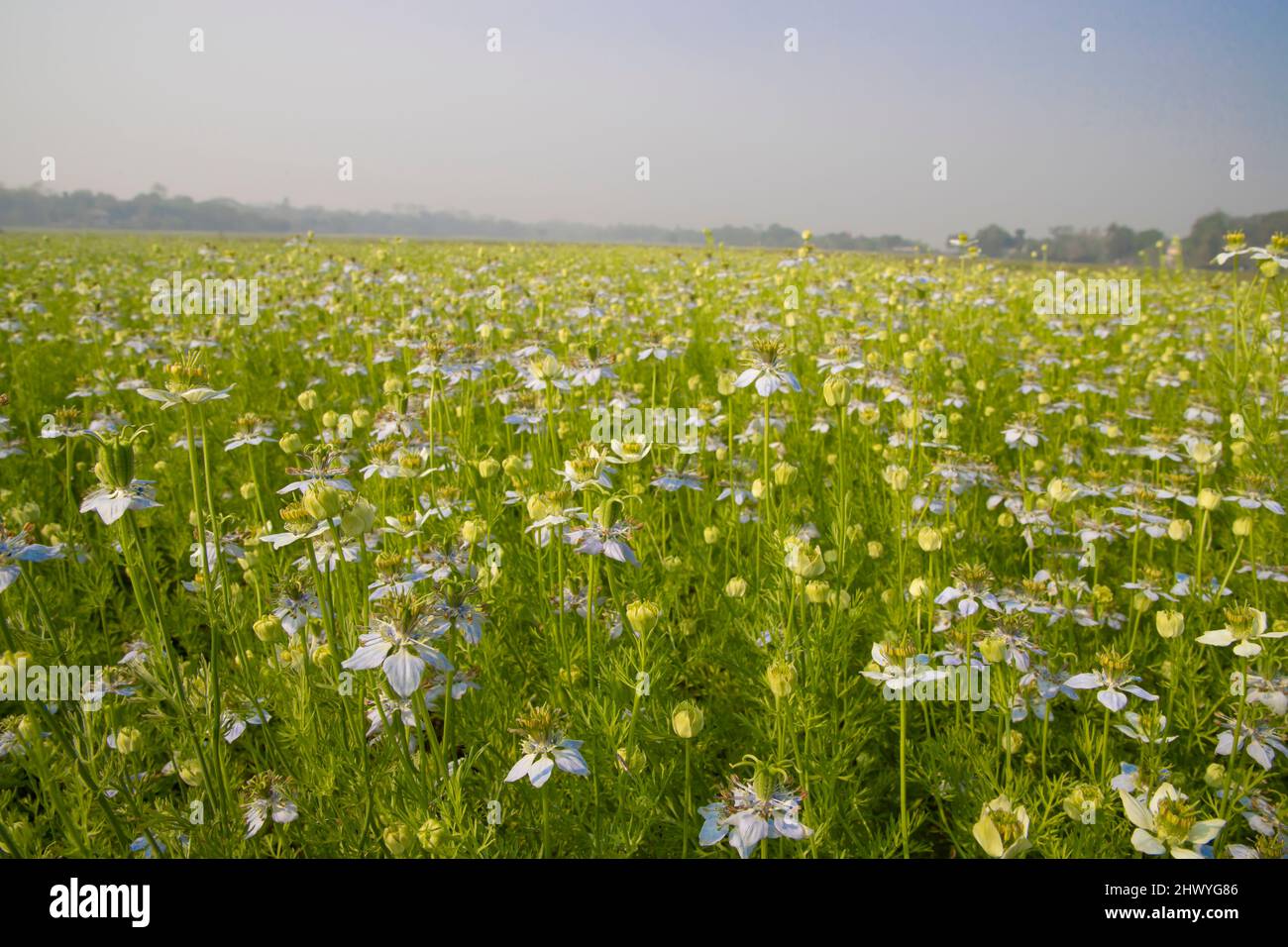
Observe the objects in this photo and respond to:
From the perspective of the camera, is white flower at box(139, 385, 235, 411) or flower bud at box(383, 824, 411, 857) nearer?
flower bud at box(383, 824, 411, 857)

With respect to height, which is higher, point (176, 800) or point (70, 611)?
point (70, 611)

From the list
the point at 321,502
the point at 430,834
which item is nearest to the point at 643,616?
the point at 430,834

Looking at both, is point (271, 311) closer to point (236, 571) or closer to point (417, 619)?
point (236, 571)

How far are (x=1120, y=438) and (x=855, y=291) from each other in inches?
171

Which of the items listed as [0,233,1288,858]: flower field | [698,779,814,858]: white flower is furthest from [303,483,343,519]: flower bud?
[698,779,814,858]: white flower

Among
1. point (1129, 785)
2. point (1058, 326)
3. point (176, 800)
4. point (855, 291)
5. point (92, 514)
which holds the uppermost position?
point (855, 291)

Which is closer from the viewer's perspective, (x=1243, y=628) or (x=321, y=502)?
(x=321, y=502)

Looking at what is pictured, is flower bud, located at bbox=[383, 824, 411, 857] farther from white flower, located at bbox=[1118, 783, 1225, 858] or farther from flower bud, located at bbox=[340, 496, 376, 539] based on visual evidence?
white flower, located at bbox=[1118, 783, 1225, 858]

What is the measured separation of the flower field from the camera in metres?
1.95

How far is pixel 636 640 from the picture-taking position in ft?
8.30

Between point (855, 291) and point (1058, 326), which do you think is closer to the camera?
point (1058, 326)

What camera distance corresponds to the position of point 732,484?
3.42m

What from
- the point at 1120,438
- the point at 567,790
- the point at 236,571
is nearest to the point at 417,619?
the point at 567,790

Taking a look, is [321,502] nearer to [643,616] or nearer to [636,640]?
[643,616]
